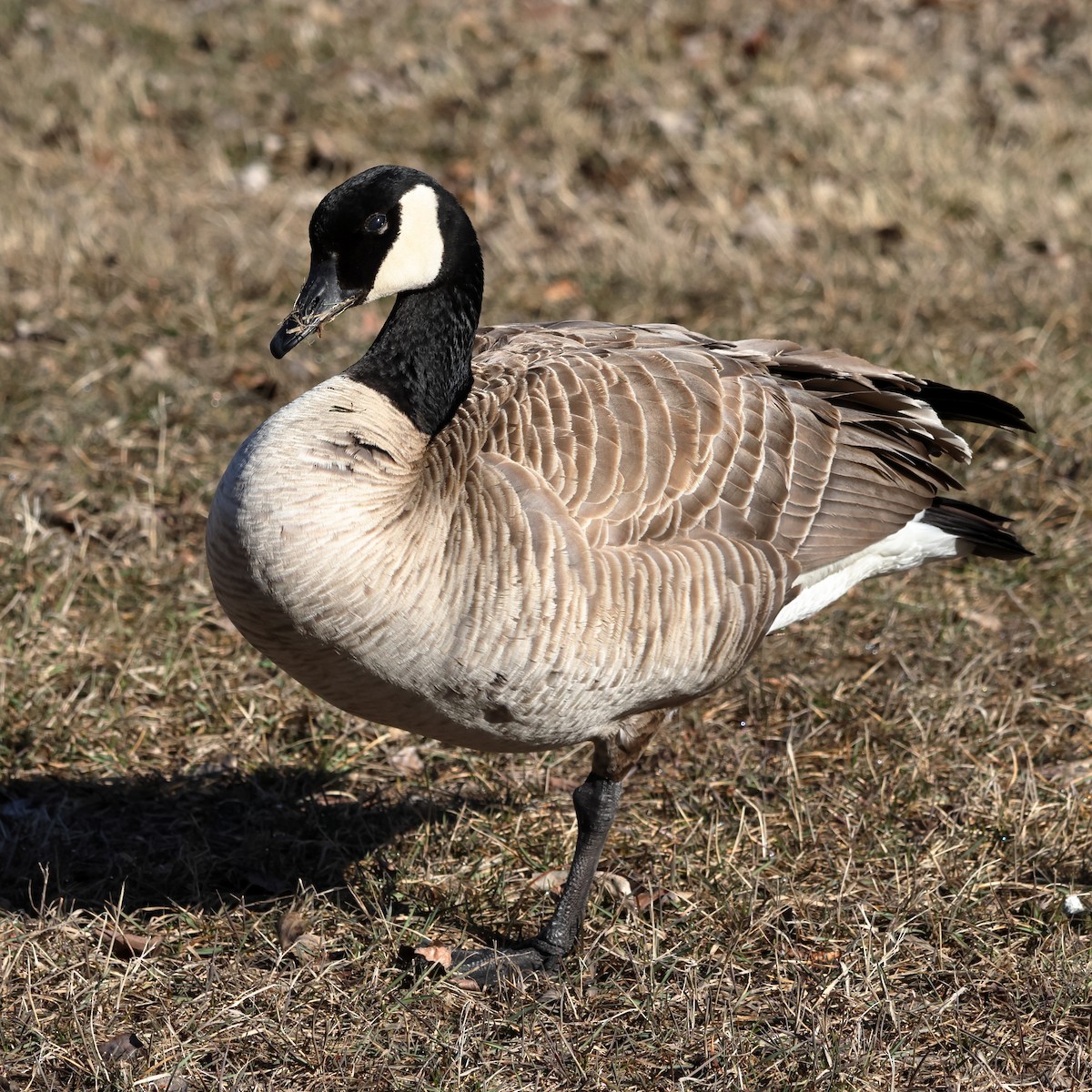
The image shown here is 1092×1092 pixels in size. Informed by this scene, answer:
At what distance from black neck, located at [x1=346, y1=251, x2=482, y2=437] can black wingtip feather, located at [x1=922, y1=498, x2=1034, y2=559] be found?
147 cm

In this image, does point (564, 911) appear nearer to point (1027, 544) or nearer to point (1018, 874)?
point (1018, 874)

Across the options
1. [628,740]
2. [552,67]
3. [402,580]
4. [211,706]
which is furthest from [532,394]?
[552,67]

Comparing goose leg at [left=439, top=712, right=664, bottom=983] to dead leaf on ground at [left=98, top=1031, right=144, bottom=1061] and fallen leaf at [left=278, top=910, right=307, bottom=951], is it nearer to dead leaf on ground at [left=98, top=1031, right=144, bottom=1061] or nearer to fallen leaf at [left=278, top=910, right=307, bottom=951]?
fallen leaf at [left=278, top=910, right=307, bottom=951]

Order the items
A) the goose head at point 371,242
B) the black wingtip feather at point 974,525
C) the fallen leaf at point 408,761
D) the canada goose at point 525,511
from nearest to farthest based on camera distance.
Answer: the canada goose at point 525,511
the goose head at point 371,242
the black wingtip feather at point 974,525
the fallen leaf at point 408,761

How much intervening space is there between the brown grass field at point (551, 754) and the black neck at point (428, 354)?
129 cm

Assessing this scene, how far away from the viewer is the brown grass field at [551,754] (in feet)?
10.6

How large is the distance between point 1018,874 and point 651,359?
5.56 feet

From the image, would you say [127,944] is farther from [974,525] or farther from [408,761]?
[974,525]

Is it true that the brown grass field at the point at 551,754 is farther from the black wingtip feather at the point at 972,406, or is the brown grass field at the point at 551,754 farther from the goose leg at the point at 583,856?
the black wingtip feather at the point at 972,406

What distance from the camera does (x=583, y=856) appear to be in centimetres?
353

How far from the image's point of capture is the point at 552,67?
9.05 metres

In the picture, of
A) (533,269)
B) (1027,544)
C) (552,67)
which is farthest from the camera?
(552,67)

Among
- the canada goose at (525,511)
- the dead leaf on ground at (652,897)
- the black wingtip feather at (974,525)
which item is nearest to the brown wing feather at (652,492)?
the canada goose at (525,511)

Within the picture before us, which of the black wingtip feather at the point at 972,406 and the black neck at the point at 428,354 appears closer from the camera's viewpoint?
the black neck at the point at 428,354
